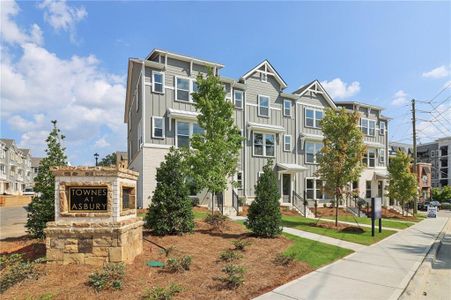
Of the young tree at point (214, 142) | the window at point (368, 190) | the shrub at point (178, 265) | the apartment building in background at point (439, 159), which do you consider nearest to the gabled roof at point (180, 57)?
the young tree at point (214, 142)

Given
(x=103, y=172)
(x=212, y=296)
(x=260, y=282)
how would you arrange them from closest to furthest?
(x=212, y=296) < (x=260, y=282) < (x=103, y=172)

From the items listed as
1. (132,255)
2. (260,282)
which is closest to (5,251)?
(132,255)

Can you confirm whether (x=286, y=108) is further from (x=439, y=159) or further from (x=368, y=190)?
(x=439, y=159)

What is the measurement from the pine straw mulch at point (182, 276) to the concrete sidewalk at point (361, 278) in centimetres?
41

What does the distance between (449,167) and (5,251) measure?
10787 centimetres

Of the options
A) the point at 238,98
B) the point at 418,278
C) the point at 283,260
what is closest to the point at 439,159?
the point at 238,98

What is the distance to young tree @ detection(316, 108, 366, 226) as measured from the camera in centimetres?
1755

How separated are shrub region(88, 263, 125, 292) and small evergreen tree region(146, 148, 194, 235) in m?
3.80

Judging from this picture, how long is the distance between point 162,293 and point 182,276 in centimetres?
144

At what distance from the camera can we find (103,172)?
26.3 feet

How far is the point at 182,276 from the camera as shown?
730cm

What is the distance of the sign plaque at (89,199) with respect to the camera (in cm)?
796

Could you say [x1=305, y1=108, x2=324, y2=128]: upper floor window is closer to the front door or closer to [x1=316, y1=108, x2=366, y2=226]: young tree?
the front door

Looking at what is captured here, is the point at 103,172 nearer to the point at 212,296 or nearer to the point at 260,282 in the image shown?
the point at 212,296
